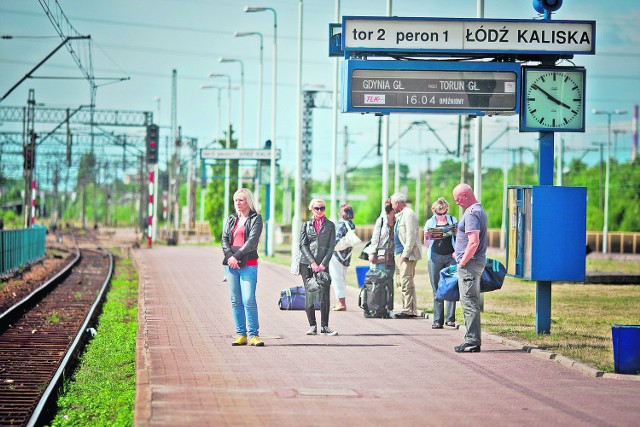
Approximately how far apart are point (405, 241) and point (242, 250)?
15.8 ft

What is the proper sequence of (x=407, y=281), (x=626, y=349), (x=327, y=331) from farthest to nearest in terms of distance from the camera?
(x=407, y=281) → (x=327, y=331) → (x=626, y=349)

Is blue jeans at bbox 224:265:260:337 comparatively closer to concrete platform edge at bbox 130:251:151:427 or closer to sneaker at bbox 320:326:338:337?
concrete platform edge at bbox 130:251:151:427

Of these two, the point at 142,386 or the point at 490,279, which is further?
the point at 490,279

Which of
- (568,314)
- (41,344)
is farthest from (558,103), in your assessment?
(41,344)

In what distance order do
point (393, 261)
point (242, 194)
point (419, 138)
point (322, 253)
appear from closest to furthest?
point (242, 194) → point (322, 253) → point (393, 261) → point (419, 138)

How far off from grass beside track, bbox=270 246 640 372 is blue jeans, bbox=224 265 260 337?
3.56 metres

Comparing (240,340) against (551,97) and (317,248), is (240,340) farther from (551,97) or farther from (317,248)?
(551,97)

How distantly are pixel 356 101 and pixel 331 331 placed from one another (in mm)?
3152

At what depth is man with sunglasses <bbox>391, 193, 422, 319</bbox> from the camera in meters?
18.4

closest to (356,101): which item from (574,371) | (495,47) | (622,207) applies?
(495,47)

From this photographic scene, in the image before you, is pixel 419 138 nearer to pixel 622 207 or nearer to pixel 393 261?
pixel 622 207

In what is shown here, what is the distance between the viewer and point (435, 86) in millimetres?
16797

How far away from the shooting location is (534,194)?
53.6 feet

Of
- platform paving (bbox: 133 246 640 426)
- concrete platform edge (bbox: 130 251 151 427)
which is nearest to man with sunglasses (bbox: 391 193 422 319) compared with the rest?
platform paving (bbox: 133 246 640 426)
